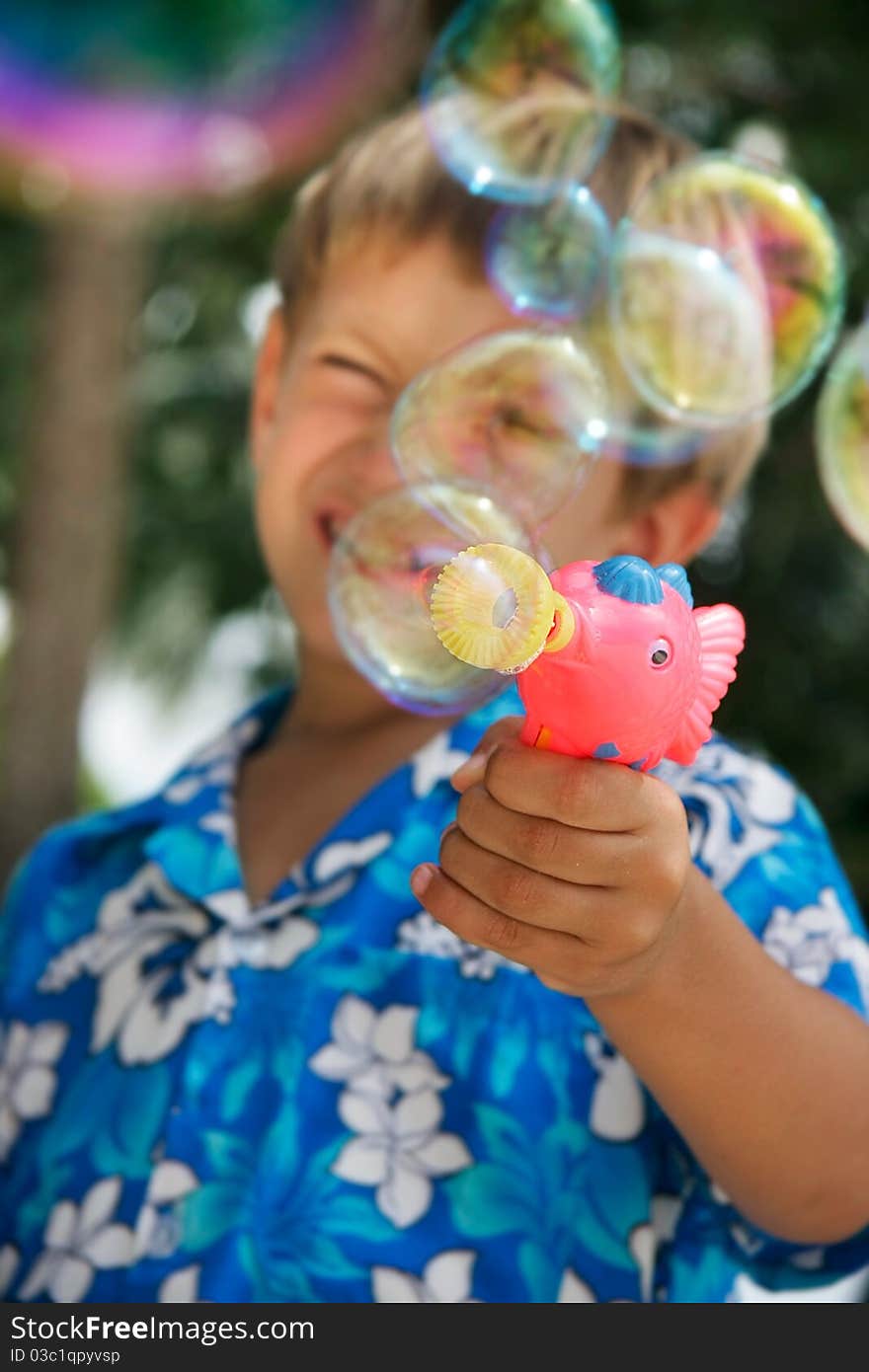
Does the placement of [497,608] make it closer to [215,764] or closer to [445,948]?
[445,948]

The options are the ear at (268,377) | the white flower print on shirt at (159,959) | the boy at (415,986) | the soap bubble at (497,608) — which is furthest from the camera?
the ear at (268,377)

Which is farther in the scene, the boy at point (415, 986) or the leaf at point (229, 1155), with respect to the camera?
the leaf at point (229, 1155)

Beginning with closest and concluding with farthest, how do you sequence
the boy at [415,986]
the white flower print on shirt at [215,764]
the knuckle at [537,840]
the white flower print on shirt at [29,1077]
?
the knuckle at [537,840] → the boy at [415,986] → the white flower print on shirt at [29,1077] → the white flower print on shirt at [215,764]

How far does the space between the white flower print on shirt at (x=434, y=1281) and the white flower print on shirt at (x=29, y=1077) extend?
36 centimetres

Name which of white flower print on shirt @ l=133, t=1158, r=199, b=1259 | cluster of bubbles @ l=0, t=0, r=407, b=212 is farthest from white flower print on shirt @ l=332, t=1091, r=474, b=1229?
cluster of bubbles @ l=0, t=0, r=407, b=212

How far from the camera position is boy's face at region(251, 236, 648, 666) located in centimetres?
117

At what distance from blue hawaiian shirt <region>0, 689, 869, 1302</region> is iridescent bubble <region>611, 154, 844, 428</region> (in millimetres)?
341

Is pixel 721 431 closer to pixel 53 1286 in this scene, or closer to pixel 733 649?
pixel 733 649

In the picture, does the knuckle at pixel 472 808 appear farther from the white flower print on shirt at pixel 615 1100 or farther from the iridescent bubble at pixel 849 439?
the iridescent bubble at pixel 849 439

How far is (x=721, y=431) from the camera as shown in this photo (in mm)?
1291

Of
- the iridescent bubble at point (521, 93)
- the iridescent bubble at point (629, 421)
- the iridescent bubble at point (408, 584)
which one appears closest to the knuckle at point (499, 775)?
the iridescent bubble at point (408, 584)

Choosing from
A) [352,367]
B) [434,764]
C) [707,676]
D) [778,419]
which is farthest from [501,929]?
[778,419]

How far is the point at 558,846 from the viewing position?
669 mm

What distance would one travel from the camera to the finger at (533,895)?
68 cm
